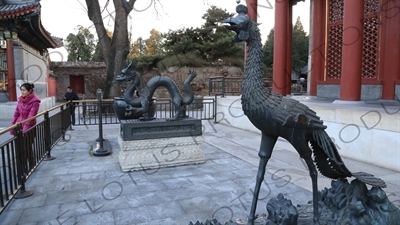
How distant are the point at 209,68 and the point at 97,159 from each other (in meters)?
18.8

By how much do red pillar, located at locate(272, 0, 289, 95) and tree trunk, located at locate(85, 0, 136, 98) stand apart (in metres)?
8.02

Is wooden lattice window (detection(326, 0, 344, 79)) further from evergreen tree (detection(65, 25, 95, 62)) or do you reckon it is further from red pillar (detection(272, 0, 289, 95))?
evergreen tree (detection(65, 25, 95, 62))

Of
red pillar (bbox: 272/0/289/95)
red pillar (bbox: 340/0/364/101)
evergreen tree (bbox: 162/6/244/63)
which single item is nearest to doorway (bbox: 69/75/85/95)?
evergreen tree (bbox: 162/6/244/63)

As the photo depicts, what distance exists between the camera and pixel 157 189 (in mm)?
3889

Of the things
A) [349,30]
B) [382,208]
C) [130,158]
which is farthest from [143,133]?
[349,30]

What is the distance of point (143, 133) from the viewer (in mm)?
4910

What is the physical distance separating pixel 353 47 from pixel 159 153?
4659 millimetres

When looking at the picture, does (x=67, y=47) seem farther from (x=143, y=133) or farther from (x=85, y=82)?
(x=143, y=133)

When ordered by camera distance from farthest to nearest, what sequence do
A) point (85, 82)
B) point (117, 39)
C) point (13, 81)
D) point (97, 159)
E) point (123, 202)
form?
point (85, 82)
point (117, 39)
point (13, 81)
point (97, 159)
point (123, 202)

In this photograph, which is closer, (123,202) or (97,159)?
(123,202)

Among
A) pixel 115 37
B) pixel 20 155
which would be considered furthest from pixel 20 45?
pixel 20 155

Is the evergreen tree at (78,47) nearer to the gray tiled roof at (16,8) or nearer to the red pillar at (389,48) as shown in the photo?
the gray tiled roof at (16,8)

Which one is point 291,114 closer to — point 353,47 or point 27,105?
point 27,105

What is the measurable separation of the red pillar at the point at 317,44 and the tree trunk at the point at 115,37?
8590 millimetres
